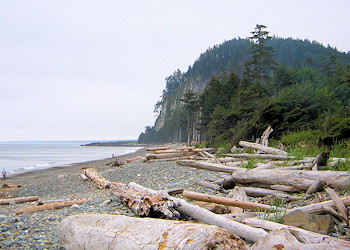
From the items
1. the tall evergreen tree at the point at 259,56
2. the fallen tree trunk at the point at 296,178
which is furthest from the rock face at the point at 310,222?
the tall evergreen tree at the point at 259,56

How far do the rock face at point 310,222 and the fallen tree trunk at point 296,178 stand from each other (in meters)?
2.44

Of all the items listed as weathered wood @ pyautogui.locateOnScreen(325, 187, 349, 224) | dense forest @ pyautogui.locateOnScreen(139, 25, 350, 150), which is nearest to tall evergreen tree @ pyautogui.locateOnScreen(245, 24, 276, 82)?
dense forest @ pyautogui.locateOnScreen(139, 25, 350, 150)

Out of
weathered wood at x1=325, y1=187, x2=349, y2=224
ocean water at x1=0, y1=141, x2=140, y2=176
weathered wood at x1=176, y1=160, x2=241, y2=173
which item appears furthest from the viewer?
ocean water at x1=0, y1=141, x2=140, y2=176

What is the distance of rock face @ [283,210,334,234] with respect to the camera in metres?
3.49

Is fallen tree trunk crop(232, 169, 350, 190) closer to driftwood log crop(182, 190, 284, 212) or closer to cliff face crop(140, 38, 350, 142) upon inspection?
driftwood log crop(182, 190, 284, 212)

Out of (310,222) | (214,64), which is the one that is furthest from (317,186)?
(214,64)

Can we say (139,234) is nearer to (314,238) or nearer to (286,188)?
(314,238)

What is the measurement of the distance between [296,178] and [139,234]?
474cm

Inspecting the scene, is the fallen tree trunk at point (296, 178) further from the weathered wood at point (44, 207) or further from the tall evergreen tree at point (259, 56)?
the tall evergreen tree at point (259, 56)

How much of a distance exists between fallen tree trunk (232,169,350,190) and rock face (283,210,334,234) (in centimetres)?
244

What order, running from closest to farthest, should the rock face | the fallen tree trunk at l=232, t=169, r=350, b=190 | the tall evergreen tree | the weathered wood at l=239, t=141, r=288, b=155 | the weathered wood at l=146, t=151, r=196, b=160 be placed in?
the rock face < the fallen tree trunk at l=232, t=169, r=350, b=190 < the weathered wood at l=239, t=141, r=288, b=155 < the weathered wood at l=146, t=151, r=196, b=160 < the tall evergreen tree

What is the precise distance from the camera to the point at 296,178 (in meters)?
6.38

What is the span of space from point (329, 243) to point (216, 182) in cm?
538

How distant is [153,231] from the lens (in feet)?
9.29
